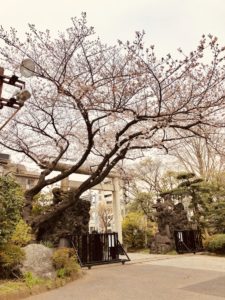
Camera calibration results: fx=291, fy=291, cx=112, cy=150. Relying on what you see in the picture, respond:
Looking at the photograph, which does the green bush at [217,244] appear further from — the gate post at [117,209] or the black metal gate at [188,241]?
the gate post at [117,209]

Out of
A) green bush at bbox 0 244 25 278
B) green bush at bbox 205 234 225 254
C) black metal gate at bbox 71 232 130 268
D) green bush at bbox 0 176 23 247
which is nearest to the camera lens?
green bush at bbox 0 176 23 247

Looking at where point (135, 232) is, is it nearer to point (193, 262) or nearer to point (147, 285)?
point (193, 262)

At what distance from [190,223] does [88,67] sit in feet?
37.4

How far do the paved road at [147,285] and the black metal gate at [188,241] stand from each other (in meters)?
5.39

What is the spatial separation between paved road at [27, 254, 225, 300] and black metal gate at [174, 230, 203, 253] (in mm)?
5387

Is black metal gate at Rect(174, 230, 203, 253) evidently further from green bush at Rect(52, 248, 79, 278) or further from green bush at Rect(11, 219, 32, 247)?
green bush at Rect(11, 219, 32, 247)

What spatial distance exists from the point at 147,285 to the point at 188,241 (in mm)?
8573

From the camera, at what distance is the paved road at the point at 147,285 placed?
18.7 ft

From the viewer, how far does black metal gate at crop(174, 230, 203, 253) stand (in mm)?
14141

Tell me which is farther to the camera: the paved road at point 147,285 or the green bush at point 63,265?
the green bush at point 63,265

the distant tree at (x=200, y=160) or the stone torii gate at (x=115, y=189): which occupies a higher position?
the distant tree at (x=200, y=160)

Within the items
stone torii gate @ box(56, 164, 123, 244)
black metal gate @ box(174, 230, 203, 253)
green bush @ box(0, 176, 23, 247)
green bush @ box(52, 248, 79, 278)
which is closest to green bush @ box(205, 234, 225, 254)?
black metal gate @ box(174, 230, 203, 253)

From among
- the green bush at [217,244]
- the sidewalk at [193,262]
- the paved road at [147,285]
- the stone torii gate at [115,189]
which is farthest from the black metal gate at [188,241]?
the paved road at [147,285]

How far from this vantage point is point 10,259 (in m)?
6.71
